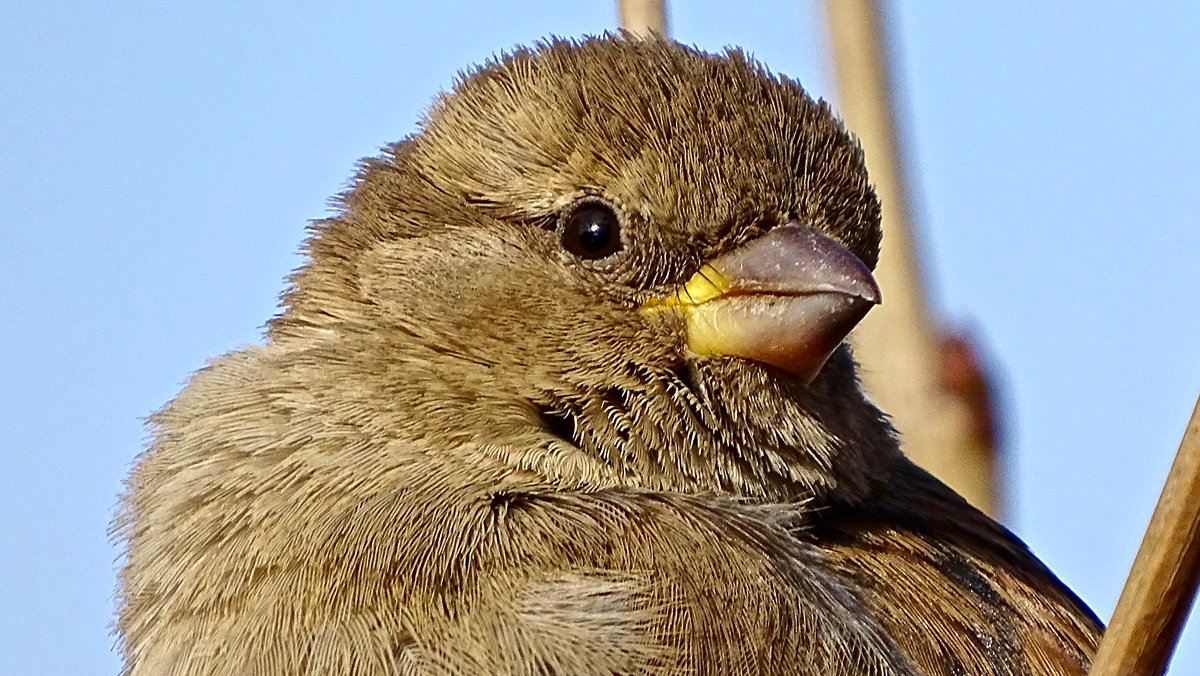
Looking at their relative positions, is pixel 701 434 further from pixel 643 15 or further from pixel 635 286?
pixel 643 15

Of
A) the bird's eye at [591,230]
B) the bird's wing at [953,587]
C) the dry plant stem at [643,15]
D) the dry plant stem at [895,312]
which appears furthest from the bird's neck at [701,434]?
the dry plant stem at [895,312]

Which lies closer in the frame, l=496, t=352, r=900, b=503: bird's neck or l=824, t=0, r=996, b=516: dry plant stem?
l=496, t=352, r=900, b=503: bird's neck

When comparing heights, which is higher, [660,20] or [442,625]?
[660,20]

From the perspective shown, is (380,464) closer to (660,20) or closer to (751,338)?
(751,338)

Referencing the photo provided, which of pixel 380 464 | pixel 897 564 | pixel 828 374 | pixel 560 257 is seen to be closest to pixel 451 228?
pixel 560 257

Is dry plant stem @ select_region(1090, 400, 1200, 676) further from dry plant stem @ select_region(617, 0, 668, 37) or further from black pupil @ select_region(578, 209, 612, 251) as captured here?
dry plant stem @ select_region(617, 0, 668, 37)

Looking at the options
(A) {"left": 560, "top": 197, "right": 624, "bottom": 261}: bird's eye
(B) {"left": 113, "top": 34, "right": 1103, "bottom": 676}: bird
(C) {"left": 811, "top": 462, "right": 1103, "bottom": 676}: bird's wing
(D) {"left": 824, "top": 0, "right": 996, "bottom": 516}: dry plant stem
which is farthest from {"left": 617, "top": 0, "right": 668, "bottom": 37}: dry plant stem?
(C) {"left": 811, "top": 462, "right": 1103, "bottom": 676}: bird's wing
